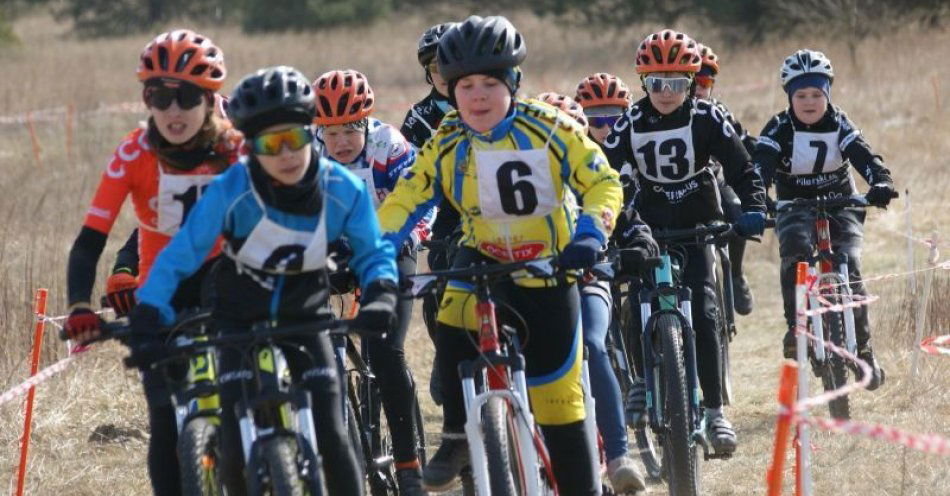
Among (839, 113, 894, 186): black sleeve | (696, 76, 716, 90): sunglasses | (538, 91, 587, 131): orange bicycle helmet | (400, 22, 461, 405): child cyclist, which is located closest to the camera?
(538, 91, 587, 131): orange bicycle helmet

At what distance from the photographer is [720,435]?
7.58 metres

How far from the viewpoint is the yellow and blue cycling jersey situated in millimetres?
5914

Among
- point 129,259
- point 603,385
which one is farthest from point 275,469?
point 603,385

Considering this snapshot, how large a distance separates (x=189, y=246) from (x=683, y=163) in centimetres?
366

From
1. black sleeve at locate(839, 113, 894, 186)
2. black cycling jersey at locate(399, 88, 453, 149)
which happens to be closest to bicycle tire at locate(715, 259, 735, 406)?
black sleeve at locate(839, 113, 894, 186)

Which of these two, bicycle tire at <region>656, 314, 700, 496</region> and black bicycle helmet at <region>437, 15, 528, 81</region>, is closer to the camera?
black bicycle helmet at <region>437, 15, 528, 81</region>

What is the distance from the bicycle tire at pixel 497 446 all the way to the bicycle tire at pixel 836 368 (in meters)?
4.19

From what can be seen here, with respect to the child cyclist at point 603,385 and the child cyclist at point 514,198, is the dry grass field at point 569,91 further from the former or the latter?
the child cyclist at point 514,198

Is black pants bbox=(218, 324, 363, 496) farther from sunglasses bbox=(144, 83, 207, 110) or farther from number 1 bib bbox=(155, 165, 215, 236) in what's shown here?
sunglasses bbox=(144, 83, 207, 110)

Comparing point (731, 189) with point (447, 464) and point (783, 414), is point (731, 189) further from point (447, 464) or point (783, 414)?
point (783, 414)

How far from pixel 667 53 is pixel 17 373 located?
14.6 ft

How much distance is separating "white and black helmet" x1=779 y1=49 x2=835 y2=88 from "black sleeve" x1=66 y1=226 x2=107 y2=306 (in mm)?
5191

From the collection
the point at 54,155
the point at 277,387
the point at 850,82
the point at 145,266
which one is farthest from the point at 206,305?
the point at 850,82

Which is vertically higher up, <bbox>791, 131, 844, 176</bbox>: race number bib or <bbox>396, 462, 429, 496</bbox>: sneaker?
<bbox>791, 131, 844, 176</bbox>: race number bib
